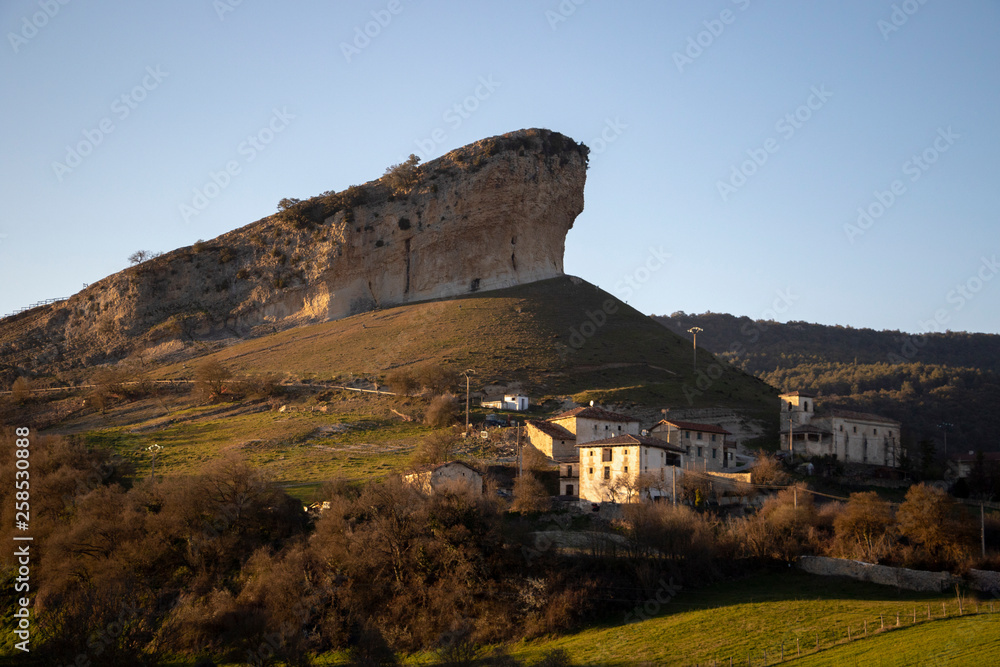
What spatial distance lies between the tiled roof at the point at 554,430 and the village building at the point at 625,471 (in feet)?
13.5

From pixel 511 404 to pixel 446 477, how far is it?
1806 centimetres

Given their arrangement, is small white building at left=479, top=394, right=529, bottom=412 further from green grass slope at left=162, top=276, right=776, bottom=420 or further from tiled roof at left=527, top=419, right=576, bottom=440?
tiled roof at left=527, top=419, right=576, bottom=440

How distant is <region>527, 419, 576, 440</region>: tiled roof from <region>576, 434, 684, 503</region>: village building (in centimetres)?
411

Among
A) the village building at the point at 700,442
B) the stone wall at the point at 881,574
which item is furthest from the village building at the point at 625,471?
the stone wall at the point at 881,574

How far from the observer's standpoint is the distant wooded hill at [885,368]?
2849 inches

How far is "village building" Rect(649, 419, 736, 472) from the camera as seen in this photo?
44688 millimetres

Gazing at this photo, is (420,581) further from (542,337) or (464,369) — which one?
(542,337)

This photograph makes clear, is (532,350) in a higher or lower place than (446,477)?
higher

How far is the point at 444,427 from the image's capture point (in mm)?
52125

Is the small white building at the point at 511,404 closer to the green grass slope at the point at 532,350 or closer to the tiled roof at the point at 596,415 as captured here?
the green grass slope at the point at 532,350

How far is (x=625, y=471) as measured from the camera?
A: 39438 mm

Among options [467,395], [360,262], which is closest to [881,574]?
[467,395]

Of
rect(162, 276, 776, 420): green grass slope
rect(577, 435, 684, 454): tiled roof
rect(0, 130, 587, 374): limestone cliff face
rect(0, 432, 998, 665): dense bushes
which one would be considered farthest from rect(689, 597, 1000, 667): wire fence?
rect(0, 130, 587, 374): limestone cliff face

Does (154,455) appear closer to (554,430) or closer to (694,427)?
(554,430)
